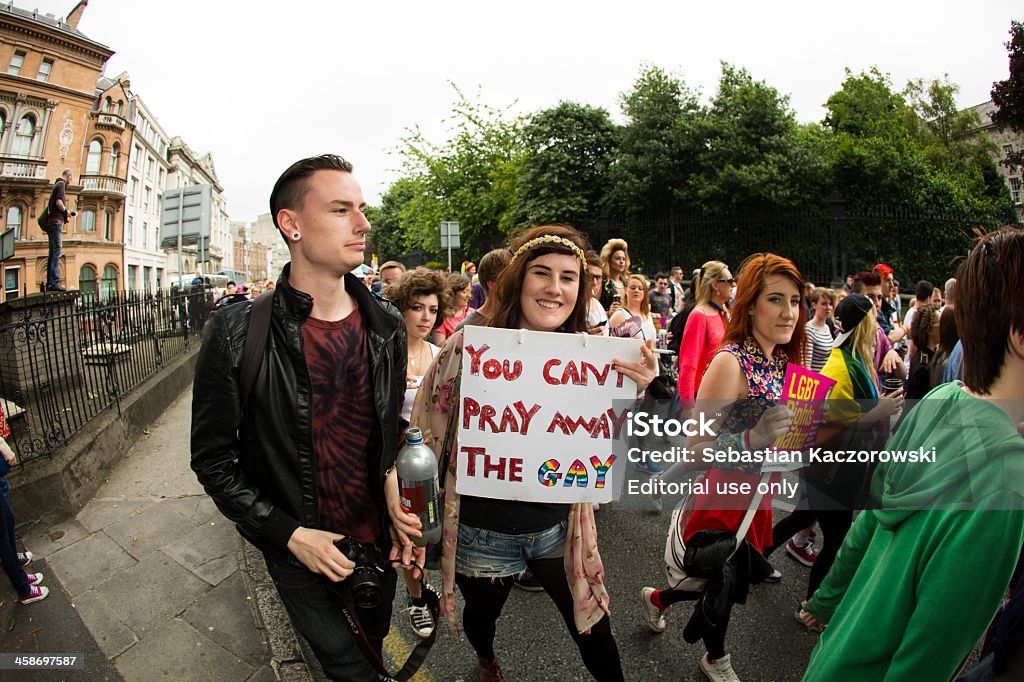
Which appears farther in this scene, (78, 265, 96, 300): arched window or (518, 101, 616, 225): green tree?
(518, 101, 616, 225): green tree

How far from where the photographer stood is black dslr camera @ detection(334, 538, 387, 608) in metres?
1.74

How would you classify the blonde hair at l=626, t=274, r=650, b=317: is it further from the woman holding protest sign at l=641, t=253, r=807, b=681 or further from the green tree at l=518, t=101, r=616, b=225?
the green tree at l=518, t=101, r=616, b=225

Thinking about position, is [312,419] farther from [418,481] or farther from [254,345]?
[418,481]

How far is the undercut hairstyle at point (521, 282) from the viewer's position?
7.06 ft

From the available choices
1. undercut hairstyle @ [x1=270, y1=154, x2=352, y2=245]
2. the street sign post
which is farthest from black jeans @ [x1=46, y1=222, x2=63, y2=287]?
the street sign post

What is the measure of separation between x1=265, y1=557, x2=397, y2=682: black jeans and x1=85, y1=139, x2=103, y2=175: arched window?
6622 millimetres

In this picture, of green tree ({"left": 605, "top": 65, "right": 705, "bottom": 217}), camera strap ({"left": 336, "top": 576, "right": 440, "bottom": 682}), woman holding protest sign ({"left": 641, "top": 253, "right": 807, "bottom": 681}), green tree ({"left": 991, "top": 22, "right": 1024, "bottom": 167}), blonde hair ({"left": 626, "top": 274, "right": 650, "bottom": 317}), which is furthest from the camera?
green tree ({"left": 605, "top": 65, "right": 705, "bottom": 217})

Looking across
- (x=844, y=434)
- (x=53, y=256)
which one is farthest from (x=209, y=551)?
(x=844, y=434)

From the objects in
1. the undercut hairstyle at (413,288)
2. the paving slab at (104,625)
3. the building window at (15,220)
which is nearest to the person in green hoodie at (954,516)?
the undercut hairstyle at (413,288)

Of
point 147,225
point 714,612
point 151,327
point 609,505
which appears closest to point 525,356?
point 714,612

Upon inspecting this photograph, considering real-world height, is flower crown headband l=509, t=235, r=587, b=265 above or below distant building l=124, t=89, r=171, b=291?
below


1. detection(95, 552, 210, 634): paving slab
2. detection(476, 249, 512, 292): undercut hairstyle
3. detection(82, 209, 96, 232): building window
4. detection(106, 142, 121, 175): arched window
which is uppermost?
detection(106, 142, 121, 175): arched window

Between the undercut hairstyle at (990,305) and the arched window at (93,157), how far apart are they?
7.97 metres

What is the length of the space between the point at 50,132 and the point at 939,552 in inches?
291
